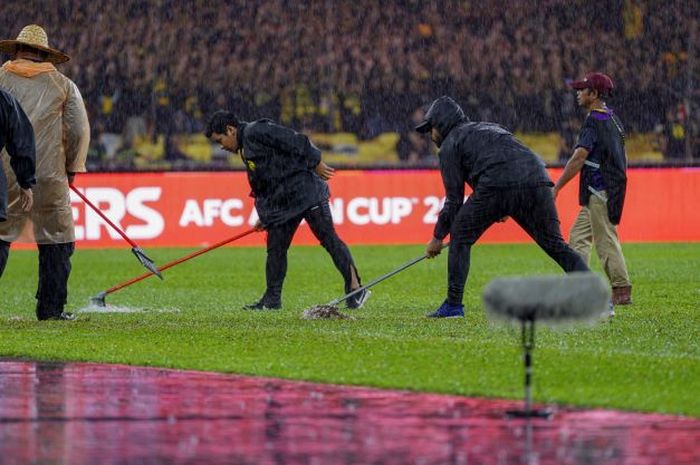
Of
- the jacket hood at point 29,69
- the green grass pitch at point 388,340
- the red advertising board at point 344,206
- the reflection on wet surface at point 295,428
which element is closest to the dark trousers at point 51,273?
the green grass pitch at point 388,340

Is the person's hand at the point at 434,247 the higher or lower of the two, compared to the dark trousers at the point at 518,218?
lower

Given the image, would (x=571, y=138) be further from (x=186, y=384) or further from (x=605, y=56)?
(x=186, y=384)

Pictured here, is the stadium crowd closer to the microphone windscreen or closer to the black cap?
the black cap

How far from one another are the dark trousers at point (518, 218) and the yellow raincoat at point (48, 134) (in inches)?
104

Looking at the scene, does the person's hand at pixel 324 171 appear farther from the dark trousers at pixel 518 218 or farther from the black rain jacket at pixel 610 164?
the black rain jacket at pixel 610 164

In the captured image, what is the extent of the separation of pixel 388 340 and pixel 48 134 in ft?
9.51

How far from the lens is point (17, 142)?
10242 millimetres

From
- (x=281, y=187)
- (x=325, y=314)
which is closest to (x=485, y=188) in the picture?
(x=325, y=314)

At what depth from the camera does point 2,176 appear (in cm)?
1015

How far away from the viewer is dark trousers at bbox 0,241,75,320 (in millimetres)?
11352

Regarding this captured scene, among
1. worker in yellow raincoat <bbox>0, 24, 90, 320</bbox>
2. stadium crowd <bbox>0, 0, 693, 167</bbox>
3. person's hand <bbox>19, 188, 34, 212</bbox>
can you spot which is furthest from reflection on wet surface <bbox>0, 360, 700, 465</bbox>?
stadium crowd <bbox>0, 0, 693, 167</bbox>

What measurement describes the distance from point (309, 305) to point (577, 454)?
799 centimetres

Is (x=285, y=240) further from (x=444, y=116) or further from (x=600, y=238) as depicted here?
(x=600, y=238)

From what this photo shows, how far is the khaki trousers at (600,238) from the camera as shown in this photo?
12430 mm
